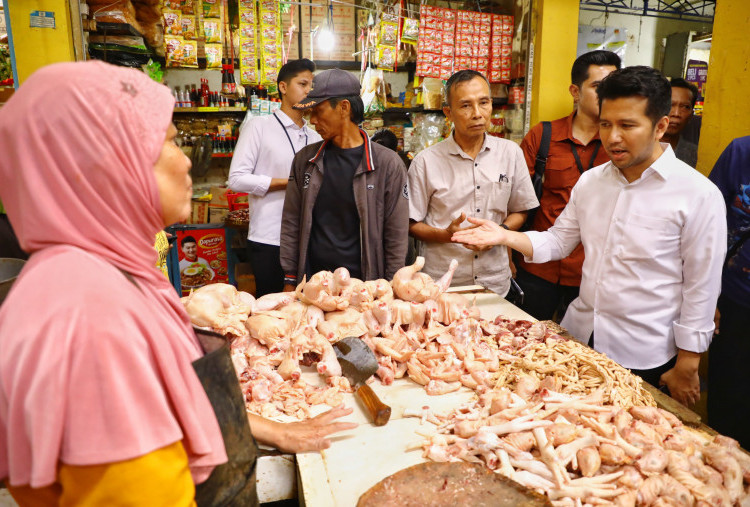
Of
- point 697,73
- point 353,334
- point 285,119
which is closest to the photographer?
point 353,334

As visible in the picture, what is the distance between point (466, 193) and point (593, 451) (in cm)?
232

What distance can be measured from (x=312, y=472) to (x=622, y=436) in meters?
1.12

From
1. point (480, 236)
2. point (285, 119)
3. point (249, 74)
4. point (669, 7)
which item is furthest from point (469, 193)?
point (669, 7)

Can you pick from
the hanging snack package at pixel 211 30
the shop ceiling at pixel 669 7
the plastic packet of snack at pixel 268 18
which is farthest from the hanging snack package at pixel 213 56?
the shop ceiling at pixel 669 7

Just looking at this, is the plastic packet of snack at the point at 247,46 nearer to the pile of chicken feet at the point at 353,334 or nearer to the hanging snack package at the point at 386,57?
the hanging snack package at the point at 386,57

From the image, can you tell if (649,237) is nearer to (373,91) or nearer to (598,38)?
(373,91)

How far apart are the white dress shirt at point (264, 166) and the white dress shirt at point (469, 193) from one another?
133cm

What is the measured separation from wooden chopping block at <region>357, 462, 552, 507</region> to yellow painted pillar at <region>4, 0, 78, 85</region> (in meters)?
4.58

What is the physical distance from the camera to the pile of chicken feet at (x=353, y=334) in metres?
2.19

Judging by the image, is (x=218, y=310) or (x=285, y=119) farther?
(x=285, y=119)

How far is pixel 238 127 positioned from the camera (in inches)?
258

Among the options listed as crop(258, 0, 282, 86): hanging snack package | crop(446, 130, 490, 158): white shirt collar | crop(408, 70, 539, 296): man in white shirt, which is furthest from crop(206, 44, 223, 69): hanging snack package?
crop(446, 130, 490, 158): white shirt collar

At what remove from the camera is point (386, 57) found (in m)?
6.04

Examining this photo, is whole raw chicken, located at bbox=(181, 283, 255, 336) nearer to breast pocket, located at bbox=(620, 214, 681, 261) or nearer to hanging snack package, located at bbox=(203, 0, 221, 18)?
breast pocket, located at bbox=(620, 214, 681, 261)
